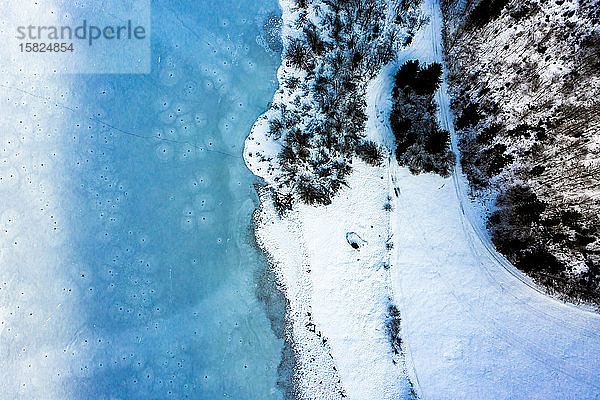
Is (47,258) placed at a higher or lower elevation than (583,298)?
higher

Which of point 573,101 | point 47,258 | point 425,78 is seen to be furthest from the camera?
point 47,258

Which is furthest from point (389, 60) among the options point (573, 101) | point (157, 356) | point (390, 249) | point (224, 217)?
point (157, 356)

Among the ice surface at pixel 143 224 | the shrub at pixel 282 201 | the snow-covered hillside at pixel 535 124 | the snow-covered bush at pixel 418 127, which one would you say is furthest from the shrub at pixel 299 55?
the snow-covered hillside at pixel 535 124

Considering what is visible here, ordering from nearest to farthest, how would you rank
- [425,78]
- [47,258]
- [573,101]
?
[573,101] → [425,78] → [47,258]

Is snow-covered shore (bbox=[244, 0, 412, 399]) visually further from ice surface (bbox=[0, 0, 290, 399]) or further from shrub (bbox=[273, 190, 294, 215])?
ice surface (bbox=[0, 0, 290, 399])

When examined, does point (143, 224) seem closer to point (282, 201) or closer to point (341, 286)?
point (282, 201)

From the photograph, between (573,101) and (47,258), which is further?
(47,258)

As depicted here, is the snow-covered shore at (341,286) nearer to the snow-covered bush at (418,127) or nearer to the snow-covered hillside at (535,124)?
the snow-covered bush at (418,127)

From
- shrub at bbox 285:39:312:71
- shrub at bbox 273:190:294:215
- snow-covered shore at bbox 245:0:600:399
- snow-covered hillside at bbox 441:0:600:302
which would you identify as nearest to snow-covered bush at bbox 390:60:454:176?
snow-covered shore at bbox 245:0:600:399

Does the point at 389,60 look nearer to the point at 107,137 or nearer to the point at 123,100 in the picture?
the point at 123,100
